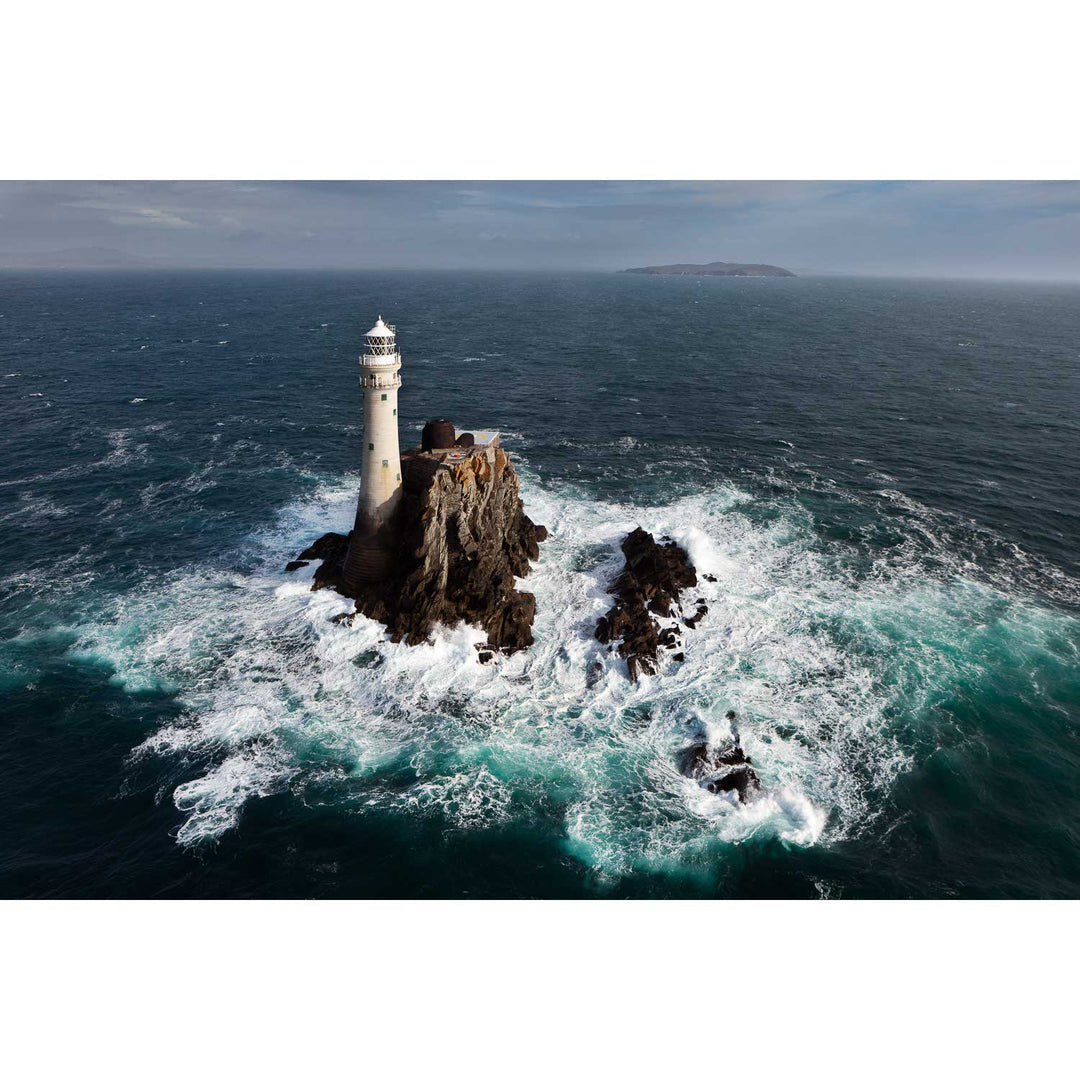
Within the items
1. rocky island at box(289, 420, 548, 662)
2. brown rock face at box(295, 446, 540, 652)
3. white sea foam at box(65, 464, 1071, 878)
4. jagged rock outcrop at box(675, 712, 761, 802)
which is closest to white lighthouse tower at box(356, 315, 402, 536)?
rocky island at box(289, 420, 548, 662)

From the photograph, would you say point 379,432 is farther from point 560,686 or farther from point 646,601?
point 646,601

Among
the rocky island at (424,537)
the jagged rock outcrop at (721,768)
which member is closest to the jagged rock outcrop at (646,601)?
the rocky island at (424,537)

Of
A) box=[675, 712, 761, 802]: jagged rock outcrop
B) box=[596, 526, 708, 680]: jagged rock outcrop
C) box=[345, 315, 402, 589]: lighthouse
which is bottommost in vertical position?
box=[675, 712, 761, 802]: jagged rock outcrop

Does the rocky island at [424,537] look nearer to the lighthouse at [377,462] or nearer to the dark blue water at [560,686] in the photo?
the lighthouse at [377,462]

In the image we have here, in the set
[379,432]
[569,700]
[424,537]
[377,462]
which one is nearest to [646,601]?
[569,700]

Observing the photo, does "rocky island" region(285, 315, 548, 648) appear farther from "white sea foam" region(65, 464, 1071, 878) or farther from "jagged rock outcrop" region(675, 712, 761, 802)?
"jagged rock outcrop" region(675, 712, 761, 802)

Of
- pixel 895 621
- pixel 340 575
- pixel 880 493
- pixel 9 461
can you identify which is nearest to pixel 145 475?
pixel 9 461

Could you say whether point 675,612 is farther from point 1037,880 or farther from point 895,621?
point 1037,880
